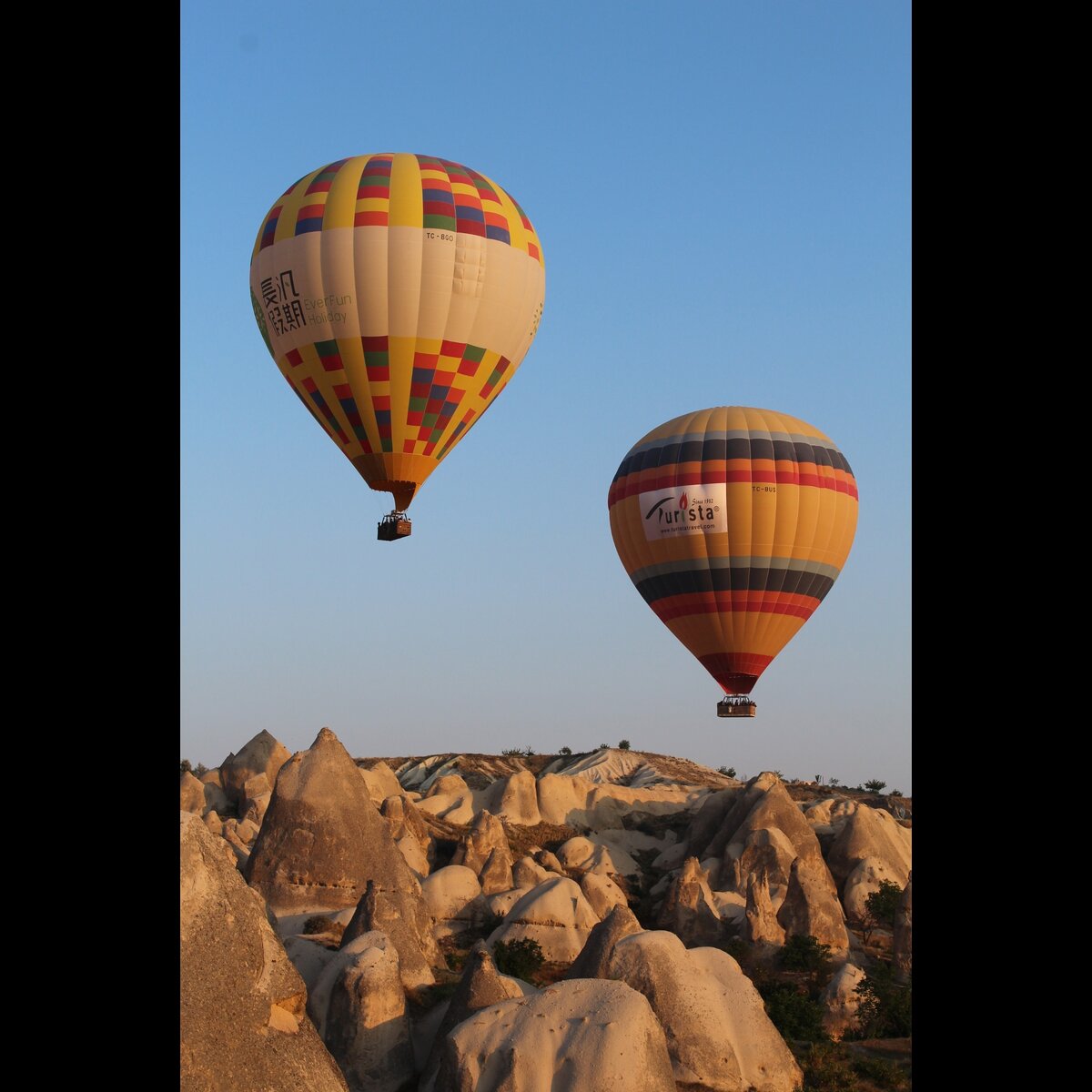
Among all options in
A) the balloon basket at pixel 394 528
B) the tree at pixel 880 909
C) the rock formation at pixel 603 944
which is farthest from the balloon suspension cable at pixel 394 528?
the tree at pixel 880 909

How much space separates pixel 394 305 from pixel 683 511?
12.2 meters

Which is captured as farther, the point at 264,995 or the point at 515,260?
the point at 515,260

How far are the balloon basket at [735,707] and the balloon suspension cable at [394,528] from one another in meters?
12.8

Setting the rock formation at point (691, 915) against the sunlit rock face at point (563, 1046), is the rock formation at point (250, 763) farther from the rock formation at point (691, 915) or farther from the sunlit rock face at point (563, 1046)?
the sunlit rock face at point (563, 1046)

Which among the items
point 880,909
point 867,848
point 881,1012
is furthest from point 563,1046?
point 867,848

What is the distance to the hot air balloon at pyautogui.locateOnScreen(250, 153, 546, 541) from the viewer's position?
35031 millimetres
